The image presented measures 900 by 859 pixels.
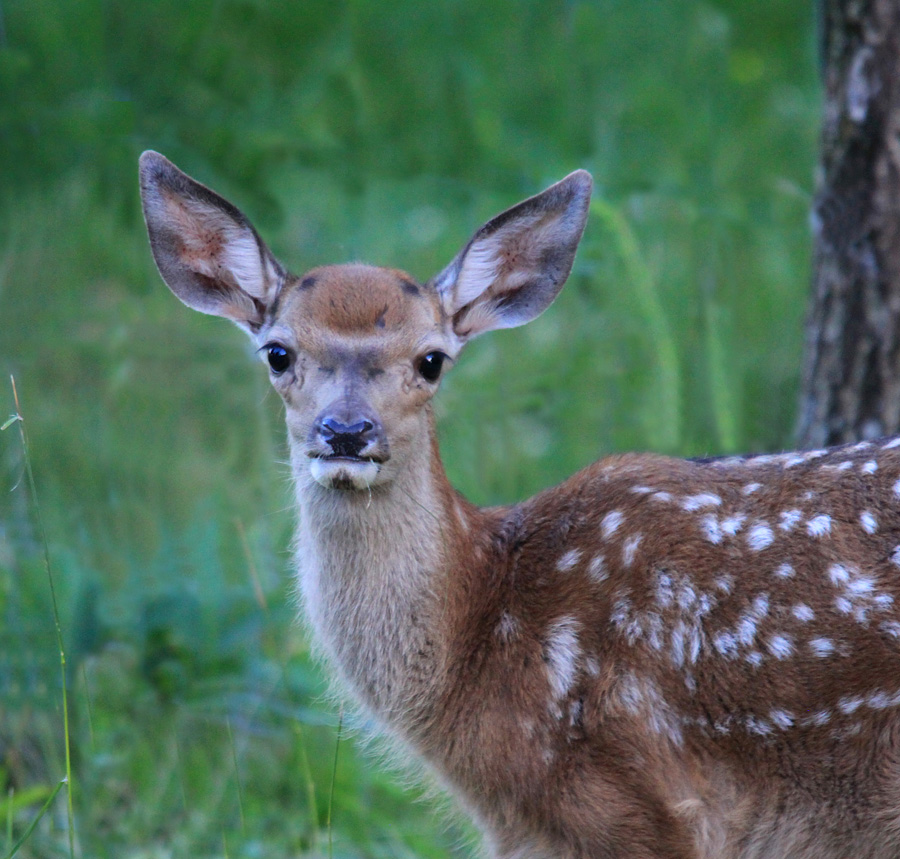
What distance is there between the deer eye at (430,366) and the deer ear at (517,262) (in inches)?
11.3

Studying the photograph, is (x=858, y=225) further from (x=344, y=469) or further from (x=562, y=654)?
(x=344, y=469)

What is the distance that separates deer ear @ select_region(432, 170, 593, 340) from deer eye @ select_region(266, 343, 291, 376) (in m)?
0.61

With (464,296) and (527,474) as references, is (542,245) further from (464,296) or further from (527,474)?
(527,474)

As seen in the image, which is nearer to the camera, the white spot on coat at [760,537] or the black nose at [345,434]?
the black nose at [345,434]

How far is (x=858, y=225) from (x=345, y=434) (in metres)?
2.60

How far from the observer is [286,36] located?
7074mm

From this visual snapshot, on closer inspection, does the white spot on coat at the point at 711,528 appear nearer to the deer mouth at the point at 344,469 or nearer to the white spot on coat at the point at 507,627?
the white spot on coat at the point at 507,627

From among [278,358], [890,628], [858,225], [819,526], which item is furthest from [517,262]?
[890,628]

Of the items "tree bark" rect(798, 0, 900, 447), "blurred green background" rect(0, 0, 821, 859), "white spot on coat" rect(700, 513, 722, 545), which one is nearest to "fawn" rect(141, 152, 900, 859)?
"white spot on coat" rect(700, 513, 722, 545)

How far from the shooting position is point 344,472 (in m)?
4.03

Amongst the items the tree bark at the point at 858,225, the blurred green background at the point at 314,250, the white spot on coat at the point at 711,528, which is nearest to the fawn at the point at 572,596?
the white spot on coat at the point at 711,528

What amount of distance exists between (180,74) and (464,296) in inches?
119

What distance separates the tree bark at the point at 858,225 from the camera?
5367mm

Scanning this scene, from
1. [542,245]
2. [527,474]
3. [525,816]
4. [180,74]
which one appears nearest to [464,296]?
[542,245]
